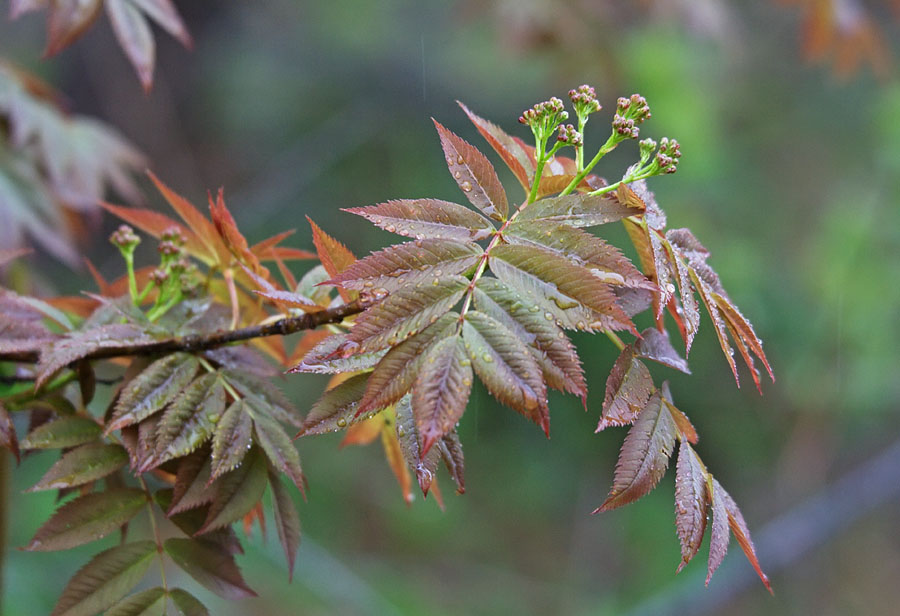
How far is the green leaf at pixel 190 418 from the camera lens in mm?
648

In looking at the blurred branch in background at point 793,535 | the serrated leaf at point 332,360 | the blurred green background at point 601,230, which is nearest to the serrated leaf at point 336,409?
the serrated leaf at point 332,360

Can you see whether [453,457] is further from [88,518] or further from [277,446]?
[88,518]

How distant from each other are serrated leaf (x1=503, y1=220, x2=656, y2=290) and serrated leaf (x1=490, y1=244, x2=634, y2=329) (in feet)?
0.06

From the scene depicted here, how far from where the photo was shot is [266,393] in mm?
726

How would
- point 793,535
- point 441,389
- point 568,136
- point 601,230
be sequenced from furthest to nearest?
point 793,535, point 601,230, point 568,136, point 441,389

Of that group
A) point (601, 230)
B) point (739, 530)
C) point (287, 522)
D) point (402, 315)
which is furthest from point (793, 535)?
point (402, 315)

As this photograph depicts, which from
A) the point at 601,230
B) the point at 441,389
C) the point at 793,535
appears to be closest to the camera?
the point at 441,389

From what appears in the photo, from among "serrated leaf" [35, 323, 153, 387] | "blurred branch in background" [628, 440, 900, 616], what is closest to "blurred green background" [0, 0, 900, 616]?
"blurred branch in background" [628, 440, 900, 616]

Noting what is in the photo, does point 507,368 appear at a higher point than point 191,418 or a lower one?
higher

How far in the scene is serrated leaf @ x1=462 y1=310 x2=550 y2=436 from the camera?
0.51 metres

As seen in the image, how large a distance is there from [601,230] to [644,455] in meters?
2.27

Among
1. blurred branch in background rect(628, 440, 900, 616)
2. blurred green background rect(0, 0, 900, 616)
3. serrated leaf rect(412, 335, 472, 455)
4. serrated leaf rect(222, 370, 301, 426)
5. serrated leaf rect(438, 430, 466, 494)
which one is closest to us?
serrated leaf rect(412, 335, 472, 455)

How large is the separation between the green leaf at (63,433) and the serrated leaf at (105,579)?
105 millimetres

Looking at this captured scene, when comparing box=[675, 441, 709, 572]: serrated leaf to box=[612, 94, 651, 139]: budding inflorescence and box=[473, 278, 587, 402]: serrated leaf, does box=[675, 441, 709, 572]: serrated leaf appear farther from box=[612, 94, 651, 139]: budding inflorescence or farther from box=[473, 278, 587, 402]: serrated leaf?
box=[612, 94, 651, 139]: budding inflorescence
